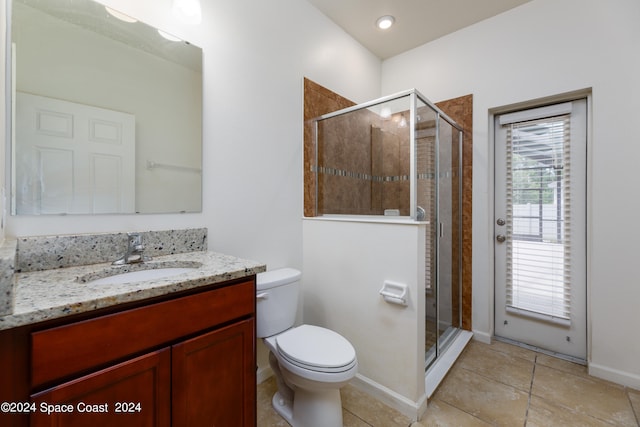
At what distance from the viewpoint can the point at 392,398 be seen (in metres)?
1.66

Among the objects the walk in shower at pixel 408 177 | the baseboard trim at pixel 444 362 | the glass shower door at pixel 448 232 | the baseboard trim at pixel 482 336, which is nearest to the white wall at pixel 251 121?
the walk in shower at pixel 408 177

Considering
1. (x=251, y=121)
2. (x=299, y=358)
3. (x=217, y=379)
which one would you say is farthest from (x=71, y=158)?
(x=299, y=358)

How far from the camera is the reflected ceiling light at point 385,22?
7.57 feet

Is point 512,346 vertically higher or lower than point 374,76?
lower

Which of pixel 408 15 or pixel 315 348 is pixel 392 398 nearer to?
pixel 315 348

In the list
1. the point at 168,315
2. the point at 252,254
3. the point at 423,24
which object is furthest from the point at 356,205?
the point at 423,24

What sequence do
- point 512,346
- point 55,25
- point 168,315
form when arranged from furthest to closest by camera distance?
point 512,346 → point 55,25 → point 168,315

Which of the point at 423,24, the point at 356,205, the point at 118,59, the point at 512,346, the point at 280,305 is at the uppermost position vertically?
the point at 423,24

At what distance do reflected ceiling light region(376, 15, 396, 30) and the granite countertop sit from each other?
2.27 meters

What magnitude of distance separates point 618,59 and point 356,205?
195 centimetres

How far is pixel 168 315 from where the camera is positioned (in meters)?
0.93

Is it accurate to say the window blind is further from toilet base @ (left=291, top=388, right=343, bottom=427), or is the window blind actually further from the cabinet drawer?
the cabinet drawer

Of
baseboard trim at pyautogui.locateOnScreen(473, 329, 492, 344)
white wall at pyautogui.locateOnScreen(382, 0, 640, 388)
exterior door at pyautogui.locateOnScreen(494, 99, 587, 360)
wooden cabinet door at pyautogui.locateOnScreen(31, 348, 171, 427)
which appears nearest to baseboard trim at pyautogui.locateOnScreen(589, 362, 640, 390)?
white wall at pyautogui.locateOnScreen(382, 0, 640, 388)

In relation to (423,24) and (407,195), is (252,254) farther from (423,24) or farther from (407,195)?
(423,24)
